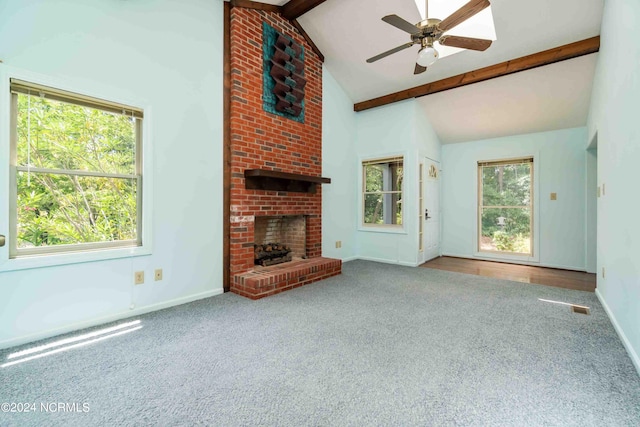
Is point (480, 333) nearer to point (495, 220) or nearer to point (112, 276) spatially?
point (112, 276)

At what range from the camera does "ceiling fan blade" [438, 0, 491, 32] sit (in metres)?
2.29

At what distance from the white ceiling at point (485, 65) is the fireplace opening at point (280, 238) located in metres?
2.61

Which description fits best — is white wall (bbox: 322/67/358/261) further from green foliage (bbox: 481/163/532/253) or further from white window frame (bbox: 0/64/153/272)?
white window frame (bbox: 0/64/153/272)

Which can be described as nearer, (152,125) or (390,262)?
(152,125)

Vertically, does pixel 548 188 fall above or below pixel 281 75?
below

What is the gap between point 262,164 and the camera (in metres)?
3.77

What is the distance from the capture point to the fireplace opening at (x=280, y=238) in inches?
161

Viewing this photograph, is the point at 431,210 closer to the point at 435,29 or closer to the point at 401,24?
the point at 435,29

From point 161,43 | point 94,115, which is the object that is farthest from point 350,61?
point 94,115

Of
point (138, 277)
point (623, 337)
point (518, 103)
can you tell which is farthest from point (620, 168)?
point (138, 277)

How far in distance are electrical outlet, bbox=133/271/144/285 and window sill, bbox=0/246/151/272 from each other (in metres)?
0.17

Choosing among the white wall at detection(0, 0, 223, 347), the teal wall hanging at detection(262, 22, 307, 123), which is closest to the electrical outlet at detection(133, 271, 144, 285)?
the white wall at detection(0, 0, 223, 347)

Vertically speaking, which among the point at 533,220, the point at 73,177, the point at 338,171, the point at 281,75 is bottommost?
the point at 533,220

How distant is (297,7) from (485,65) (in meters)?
2.68
